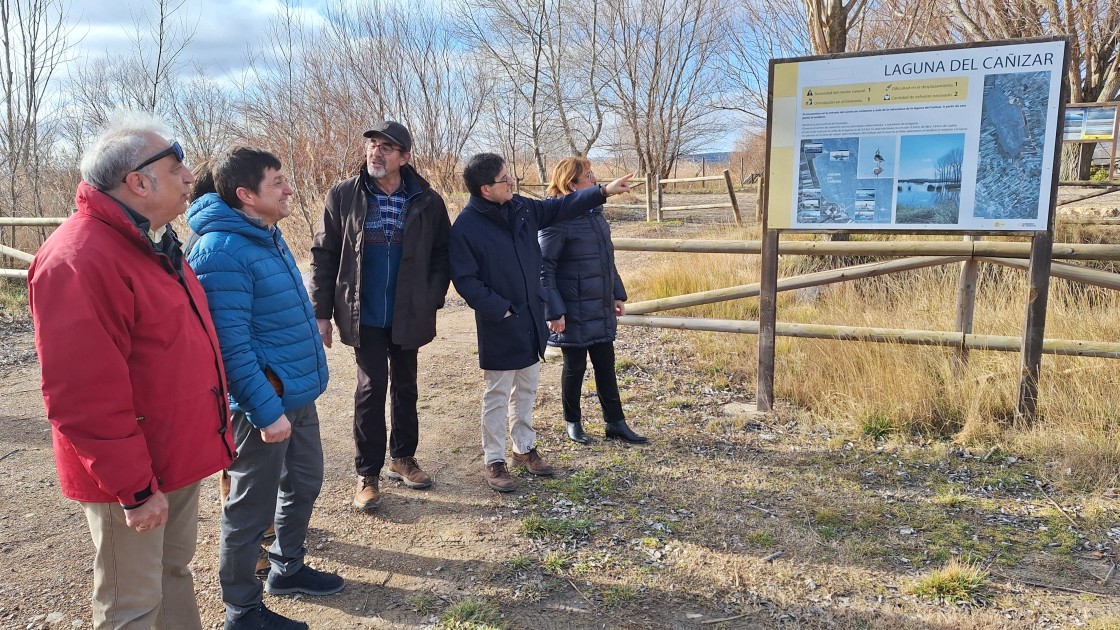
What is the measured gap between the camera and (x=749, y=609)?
2775 mm

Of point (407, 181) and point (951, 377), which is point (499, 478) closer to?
point (407, 181)

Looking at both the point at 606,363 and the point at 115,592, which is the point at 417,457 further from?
the point at 115,592

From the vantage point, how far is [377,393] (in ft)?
11.6

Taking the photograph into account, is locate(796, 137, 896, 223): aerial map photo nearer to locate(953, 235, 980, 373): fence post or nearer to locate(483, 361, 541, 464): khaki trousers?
locate(953, 235, 980, 373): fence post

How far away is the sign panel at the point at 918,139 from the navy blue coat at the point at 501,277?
184 centimetres

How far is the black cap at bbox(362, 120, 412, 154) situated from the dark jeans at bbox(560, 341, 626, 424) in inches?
60.1

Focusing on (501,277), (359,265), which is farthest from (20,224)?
(501,277)

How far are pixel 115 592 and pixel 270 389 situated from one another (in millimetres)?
707

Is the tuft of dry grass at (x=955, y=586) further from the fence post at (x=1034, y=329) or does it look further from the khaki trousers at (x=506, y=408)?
the khaki trousers at (x=506, y=408)

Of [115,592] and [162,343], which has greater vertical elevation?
[162,343]

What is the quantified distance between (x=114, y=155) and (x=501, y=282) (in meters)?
1.91

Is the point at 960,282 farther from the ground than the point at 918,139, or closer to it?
closer to it

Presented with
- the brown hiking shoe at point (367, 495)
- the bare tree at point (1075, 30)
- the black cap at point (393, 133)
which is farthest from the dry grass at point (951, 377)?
the bare tree at point (1075, 30)

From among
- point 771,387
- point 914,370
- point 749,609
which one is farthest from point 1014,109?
point 749,609
